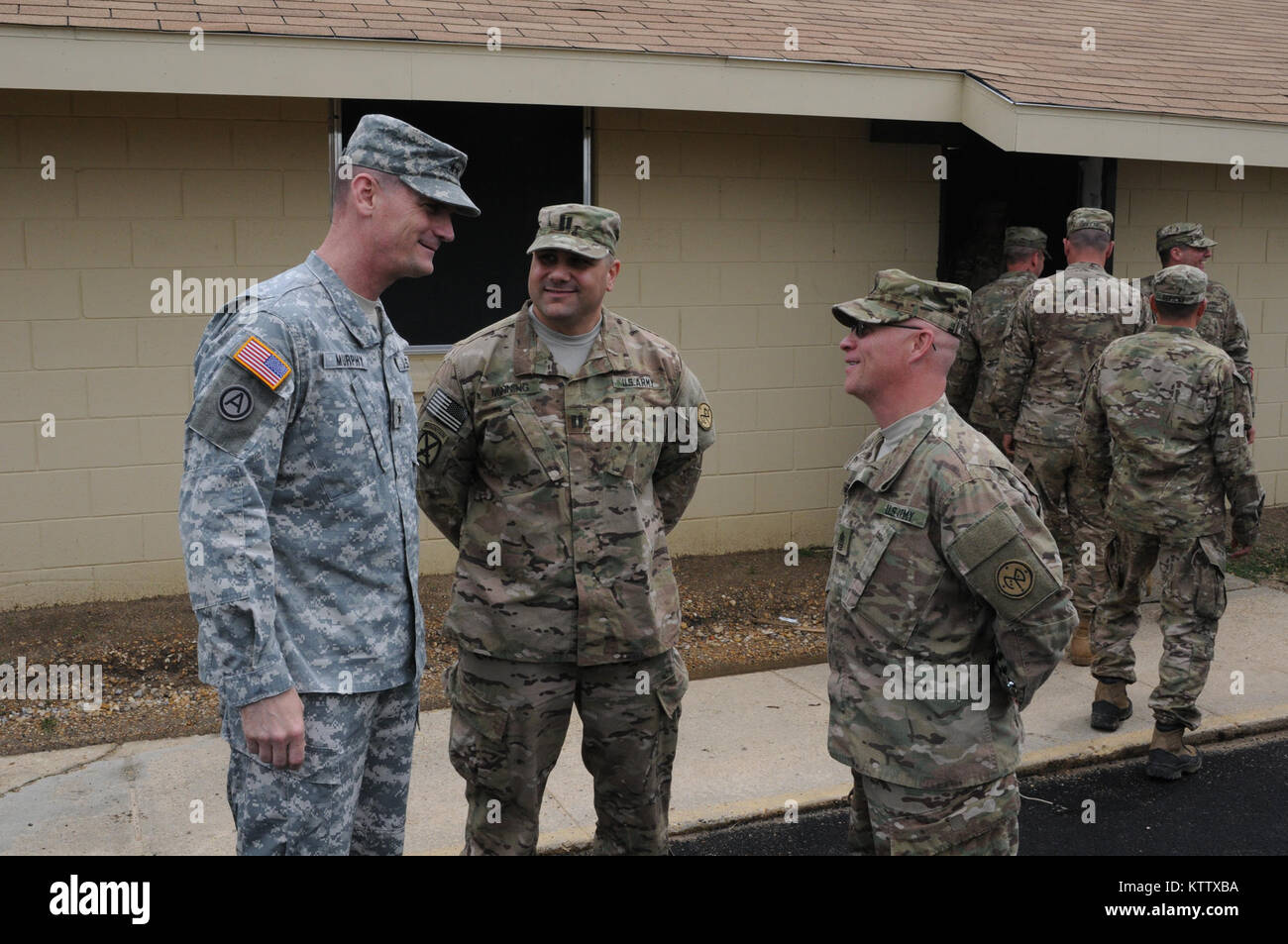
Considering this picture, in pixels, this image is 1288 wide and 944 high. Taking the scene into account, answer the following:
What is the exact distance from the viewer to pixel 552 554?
143 inches

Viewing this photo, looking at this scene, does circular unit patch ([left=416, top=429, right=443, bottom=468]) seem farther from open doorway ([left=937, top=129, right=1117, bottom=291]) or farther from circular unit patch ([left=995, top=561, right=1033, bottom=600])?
open doorway ([left=937, top=129, right=1117, bottom=291])

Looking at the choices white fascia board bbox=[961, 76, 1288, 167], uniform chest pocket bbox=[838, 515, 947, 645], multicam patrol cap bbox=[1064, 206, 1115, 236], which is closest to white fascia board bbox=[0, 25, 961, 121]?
white fascia board bbox=[961, 76, 1288, 167]

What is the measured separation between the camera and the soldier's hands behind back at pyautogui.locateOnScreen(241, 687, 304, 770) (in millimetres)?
2670

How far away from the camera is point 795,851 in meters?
4.61

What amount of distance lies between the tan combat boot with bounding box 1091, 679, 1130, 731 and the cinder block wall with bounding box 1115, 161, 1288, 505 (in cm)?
458

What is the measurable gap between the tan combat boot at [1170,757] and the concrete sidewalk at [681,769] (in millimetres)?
217

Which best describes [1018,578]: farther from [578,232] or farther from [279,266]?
[279,266]

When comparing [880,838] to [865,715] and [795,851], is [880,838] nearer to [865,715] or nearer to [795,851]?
[865,715]

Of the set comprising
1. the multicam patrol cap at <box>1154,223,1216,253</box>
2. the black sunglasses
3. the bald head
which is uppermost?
the multicam patrol cap at <box>1154,223,1216,253</box>

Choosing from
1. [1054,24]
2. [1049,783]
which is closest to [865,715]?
[1049,783]

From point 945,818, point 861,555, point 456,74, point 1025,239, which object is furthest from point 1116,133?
point 945,818

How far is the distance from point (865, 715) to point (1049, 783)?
2459 millimetres

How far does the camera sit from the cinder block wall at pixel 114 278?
21.9 ft

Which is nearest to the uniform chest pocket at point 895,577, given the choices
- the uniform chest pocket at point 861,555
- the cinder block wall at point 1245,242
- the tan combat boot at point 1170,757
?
the uniform chest pocket at point 861,555
